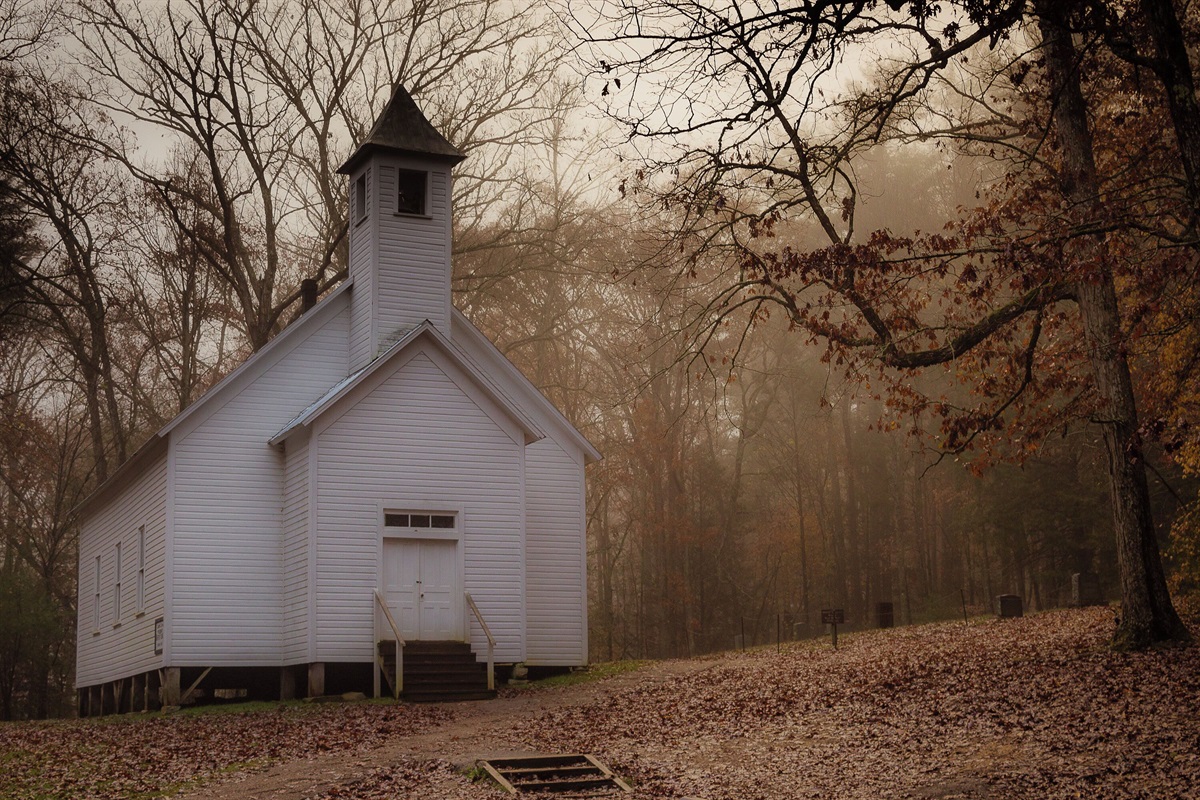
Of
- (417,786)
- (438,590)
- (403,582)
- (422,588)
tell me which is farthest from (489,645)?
Result: (417,786)

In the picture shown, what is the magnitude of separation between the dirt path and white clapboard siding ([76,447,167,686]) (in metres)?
7.52

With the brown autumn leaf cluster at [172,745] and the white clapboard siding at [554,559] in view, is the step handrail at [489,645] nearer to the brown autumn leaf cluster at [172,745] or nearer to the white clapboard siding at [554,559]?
the brown autumn leaf cluster at [172,745]

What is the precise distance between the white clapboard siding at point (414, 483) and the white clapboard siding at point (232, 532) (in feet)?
5.97

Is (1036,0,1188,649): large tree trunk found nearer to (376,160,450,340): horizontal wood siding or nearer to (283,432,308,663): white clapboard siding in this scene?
(376,160,450,340): horizontal wood siding

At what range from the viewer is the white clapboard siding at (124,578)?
78.9 feet

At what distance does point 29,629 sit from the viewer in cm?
3594

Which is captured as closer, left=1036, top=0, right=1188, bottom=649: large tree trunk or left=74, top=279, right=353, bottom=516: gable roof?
left=1036, top=0, right=1188, bottom=649: large tree trunk

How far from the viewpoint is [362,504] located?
74.1 ft

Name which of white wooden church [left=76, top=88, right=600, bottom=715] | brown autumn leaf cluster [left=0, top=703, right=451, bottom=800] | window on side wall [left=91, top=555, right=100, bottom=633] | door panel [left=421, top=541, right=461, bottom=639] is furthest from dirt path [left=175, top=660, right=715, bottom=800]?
window on side wall [left=91, top=555, right=100, bottom=633]

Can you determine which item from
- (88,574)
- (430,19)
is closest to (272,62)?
(430,19)

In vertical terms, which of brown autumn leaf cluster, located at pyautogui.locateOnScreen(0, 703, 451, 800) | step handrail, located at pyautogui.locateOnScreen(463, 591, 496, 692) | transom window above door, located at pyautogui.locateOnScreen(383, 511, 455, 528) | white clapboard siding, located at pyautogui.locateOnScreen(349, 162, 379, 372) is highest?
white clapboard siding, located at pyautogui.locateOnScreen(349, 162, 379, 372)

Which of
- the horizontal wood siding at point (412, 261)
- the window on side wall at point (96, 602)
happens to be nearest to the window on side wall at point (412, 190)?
the horizontal wood siding at point (412, 261)

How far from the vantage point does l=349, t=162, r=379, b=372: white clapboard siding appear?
24.4 m

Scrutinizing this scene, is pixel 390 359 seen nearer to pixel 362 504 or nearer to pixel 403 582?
pixel 362 504
